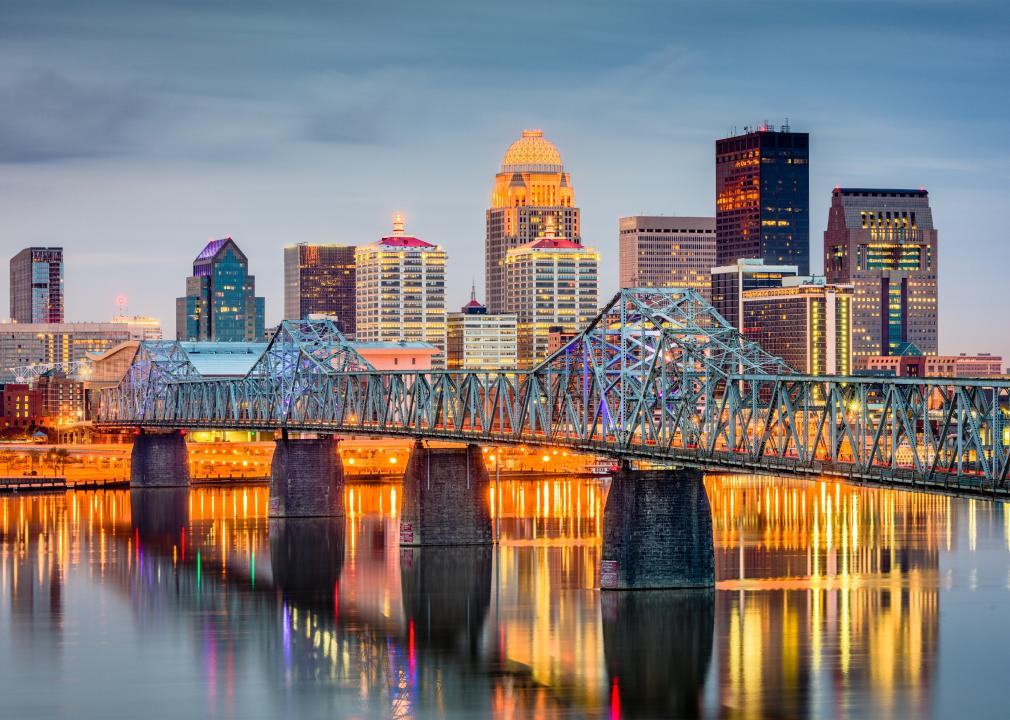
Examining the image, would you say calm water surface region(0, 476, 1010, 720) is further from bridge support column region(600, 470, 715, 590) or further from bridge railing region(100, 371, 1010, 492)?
bridge railing region(100, 371, 1010, 492)

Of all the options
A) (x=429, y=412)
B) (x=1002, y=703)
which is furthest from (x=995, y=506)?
(x=1002, y=703)

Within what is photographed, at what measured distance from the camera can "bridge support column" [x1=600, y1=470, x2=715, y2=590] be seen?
314 feet

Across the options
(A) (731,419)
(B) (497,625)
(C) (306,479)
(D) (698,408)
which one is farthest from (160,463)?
(A) (731,419)

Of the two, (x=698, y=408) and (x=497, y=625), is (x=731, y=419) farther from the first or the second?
(x=698, y=408)

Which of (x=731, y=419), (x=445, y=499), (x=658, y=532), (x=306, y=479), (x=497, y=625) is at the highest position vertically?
(x=731, y=419)

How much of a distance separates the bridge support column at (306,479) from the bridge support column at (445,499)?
86.7 ft

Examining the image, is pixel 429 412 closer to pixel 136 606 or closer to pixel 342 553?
pixel 342 553

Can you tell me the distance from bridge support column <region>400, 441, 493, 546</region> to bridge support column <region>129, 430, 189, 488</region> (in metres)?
72.1

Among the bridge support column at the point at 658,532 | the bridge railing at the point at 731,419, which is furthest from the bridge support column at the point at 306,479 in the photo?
the bridge support column at the point at 658,532

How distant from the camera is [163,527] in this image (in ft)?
474

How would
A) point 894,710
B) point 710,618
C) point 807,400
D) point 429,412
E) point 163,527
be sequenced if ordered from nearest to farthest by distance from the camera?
point 894,710 < point 807,400 < point 710,618 < point 429,412 < point 163,527

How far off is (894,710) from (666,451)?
2583 centimetres

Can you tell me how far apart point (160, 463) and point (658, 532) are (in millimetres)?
104516

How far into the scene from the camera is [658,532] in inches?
3789
